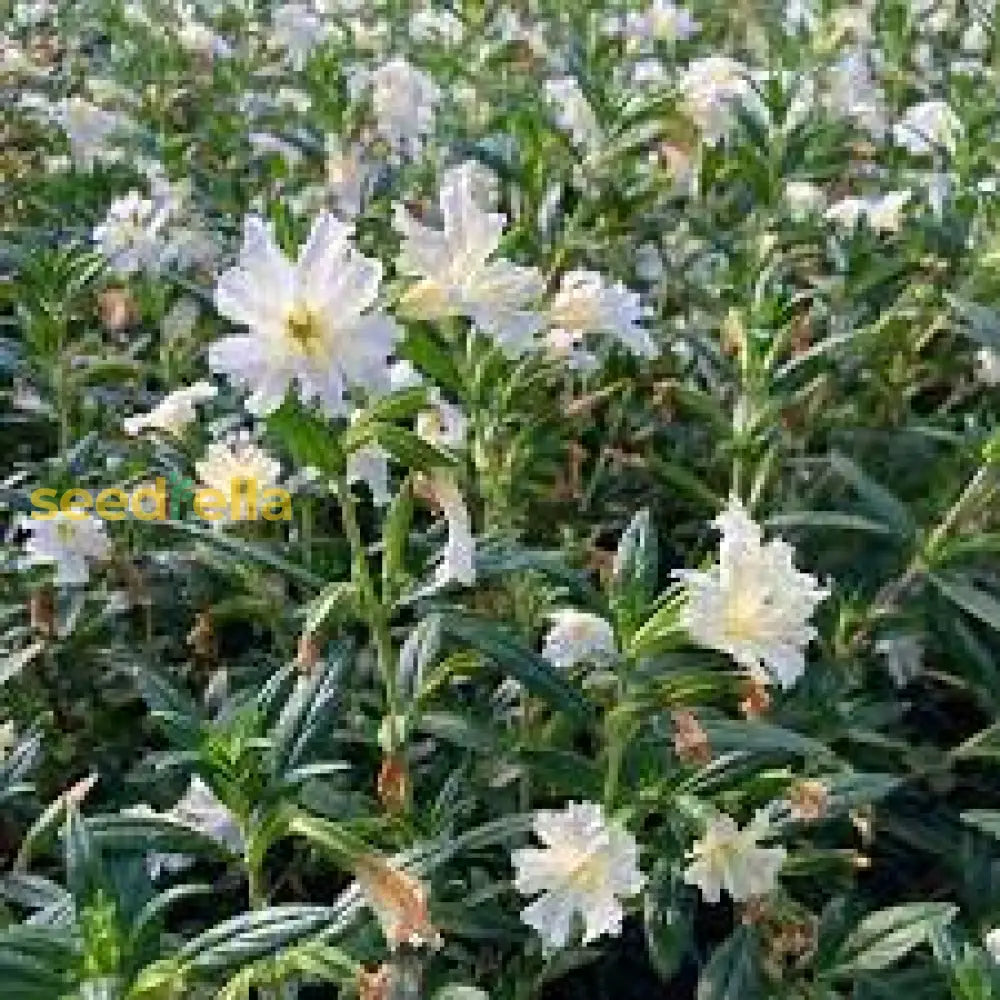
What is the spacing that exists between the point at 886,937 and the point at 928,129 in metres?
2.11

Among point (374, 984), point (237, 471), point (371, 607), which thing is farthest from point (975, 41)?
point (374, 984)

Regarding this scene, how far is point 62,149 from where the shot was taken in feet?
13.0

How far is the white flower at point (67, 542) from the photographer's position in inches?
94.3

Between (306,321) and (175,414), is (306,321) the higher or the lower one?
Result: the higher one

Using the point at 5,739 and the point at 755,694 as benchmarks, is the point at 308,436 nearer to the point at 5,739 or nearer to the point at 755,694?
the point at 755,694

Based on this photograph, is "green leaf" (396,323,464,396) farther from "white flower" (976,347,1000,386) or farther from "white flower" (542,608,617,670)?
"white flower" (976,347,1000,386)

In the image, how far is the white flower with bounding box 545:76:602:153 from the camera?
9.79ft

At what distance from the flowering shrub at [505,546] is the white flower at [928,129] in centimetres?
1

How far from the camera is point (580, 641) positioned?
187 cm

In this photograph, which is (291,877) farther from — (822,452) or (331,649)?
(822,452)

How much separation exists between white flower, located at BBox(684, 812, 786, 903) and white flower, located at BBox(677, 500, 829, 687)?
→ 0.66 ft

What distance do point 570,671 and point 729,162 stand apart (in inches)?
53.0

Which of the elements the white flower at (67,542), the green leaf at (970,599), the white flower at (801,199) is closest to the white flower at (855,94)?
the white flower at (801,199)

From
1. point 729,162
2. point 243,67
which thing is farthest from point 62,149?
point 729,162
